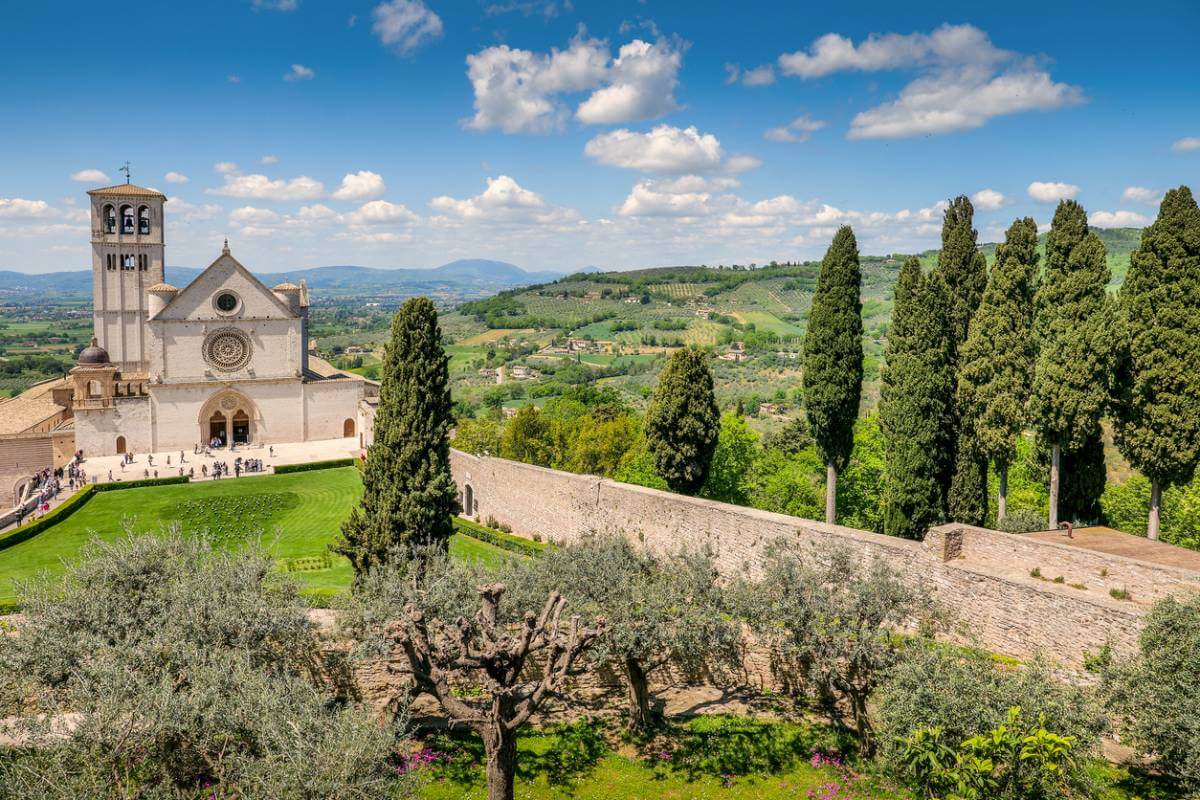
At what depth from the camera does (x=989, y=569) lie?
55.1ft

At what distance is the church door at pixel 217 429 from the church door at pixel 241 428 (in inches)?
26.5

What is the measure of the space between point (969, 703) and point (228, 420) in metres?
46.7

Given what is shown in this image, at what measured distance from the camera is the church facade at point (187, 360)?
45.7 m

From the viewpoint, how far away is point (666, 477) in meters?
28.3

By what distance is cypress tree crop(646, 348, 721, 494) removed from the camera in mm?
27750

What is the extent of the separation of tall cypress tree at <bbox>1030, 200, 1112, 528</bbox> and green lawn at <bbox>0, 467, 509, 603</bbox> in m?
17.2

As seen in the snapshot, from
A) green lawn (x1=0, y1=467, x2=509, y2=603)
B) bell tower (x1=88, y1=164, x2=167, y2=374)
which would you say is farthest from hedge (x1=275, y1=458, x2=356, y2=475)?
bell tower (x1=88, y1=164, x2=167, y2=374)

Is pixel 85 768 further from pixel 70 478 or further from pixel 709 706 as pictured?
pixel 70 478

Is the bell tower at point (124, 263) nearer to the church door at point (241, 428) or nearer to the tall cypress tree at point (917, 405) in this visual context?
the church door at point (241, 428)

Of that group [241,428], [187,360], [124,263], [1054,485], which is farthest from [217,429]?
[1054,485]

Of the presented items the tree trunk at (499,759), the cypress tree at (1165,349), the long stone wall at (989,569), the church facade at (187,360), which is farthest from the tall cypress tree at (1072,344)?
the church facade at (187,360)

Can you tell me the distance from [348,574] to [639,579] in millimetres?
12871

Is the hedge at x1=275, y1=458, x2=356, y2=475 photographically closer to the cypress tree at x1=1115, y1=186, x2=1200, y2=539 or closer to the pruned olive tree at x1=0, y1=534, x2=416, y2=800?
the pruned olive tree at x1=0, y1=534, x2=416, y2=800

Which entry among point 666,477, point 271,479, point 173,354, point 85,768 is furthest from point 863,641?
point 173,354
